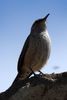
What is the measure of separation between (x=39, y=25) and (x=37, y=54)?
136 centimetres

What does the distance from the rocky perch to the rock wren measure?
1.88m

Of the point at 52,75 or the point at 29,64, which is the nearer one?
the point at 52,75

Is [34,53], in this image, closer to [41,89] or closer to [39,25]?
[39,25]

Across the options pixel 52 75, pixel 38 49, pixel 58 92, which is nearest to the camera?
pixel 58 92

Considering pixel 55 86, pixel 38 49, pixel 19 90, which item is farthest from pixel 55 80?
pixel 38 49

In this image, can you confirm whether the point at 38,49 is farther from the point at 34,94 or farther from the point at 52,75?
the point at 34,94

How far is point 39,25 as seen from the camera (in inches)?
423

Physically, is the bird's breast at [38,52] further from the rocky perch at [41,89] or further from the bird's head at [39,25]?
the rocky perch at [41,89]

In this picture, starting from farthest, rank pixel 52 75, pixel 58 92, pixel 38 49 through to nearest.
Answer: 1. pixel 38 49
2. pixel 52 75
3. pixel 58 92

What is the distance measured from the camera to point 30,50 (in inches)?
392

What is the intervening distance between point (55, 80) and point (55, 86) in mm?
280

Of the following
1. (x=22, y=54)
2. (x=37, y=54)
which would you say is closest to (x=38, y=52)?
(x=37, y=54)

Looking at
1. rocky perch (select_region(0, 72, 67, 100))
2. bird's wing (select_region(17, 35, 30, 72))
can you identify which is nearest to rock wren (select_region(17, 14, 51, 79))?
bird's wing (select_region(17, 35, 30, 72))

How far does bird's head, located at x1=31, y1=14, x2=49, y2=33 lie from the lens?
34.6ft
